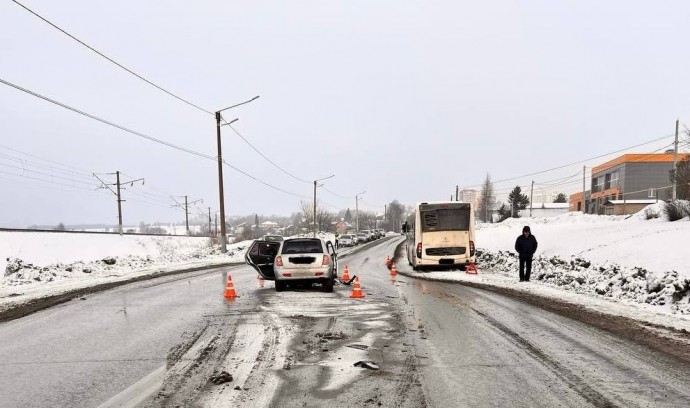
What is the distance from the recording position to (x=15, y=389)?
15.7ft

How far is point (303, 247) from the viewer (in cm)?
1329

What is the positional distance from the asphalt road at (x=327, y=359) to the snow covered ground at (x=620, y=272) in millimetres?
2119

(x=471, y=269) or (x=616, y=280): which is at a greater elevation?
(x=616, y=280)

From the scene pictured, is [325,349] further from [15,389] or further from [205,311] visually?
[205,311]

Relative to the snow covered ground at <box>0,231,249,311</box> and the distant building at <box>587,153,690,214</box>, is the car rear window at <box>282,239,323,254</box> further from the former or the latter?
the distant building at <box>587,153,690,214</box>

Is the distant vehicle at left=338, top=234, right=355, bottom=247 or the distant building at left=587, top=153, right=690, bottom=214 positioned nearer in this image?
the distant vehicle at left=338, top=234, right=355, bottom=247

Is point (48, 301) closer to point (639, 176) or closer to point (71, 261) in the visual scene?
point (71, 261)

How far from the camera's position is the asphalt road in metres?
4.52

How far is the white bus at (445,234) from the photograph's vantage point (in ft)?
65.1

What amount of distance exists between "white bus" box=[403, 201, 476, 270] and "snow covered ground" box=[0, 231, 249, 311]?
1166 cm

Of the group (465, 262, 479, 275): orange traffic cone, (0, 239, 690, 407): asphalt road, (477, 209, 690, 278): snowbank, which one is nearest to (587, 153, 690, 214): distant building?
(477, 209, 690, 278): snowbank

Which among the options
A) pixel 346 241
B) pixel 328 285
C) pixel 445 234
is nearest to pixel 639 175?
pixel 346 241

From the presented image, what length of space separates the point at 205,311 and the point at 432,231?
40.7ft

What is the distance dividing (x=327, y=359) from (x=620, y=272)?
32.4ft
